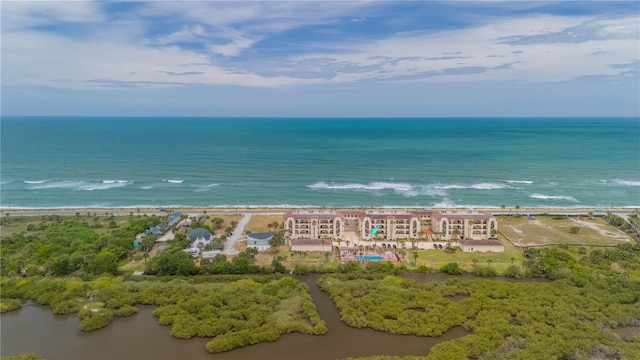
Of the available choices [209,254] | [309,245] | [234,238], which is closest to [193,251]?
[209,254]

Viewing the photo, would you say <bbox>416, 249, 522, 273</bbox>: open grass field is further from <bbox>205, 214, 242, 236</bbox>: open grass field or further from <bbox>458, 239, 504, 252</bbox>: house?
<bbox>205, 214, 242, 236</bbox>: open grass field

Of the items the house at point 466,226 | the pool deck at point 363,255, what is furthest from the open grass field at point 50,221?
the house at point 466,226

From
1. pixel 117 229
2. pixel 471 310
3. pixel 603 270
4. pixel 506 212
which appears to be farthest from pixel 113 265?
pixel 506 212

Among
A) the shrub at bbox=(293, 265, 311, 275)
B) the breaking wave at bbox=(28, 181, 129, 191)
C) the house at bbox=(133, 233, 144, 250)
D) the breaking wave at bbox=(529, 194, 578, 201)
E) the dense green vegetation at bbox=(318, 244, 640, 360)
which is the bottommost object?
the dense green vegetation at bbox=(318, 244, 640, 360)

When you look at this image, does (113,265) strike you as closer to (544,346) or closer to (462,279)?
(462,279)

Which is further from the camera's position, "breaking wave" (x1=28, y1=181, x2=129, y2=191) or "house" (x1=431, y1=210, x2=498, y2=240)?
"breaking wave" (x1=28, y1=181, x2=129, y2=191)

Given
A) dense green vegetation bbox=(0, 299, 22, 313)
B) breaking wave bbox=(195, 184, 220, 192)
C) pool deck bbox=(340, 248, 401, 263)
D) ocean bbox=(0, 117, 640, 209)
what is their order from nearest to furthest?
dense green vegetation bbox=(0, 299, 22, 313) < pool deck bbox=(340, 248, 401, 263) < ocean bbox=(0, 117, 640, 209) < breaking wave bbox=(195, 184, 220, 192)

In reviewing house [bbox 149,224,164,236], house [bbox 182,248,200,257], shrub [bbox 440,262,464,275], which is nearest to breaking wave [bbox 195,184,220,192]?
house [bbox 149,224,164,236]
